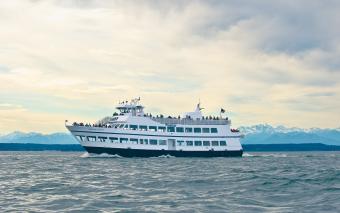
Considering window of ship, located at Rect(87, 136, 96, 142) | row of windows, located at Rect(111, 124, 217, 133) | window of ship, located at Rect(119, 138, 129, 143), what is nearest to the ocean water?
window of ship, located at Rect(87, 136, 96, 142)

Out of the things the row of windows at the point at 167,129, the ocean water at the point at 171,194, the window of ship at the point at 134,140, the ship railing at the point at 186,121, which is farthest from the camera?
the ship railing at the point at 186,121

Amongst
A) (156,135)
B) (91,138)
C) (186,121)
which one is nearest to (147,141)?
(156,135)

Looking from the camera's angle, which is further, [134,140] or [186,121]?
[186,121]

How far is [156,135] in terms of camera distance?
287 feet

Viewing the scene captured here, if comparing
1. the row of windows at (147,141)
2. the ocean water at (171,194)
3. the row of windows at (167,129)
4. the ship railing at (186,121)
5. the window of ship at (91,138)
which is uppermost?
the ship railing at (186,121)

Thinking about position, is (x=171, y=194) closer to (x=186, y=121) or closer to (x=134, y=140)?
(x=134, y=140)

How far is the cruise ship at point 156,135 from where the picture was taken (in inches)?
3278

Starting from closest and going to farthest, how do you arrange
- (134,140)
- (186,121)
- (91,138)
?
1. (91,138)
2. (134,140)
3. (186,121)

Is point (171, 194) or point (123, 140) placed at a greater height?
point (123, 140)

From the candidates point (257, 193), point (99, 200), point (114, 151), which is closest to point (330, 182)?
point (257, 193)

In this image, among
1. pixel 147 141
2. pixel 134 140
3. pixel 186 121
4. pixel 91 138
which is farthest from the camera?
pixel 186 121

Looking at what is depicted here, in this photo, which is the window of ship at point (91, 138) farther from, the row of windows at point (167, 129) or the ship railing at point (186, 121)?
the ship railing at point (186, 121)

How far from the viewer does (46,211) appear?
24.3 metres

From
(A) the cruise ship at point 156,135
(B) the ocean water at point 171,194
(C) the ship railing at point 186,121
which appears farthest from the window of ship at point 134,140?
(B) the ocean water at point 171,194
